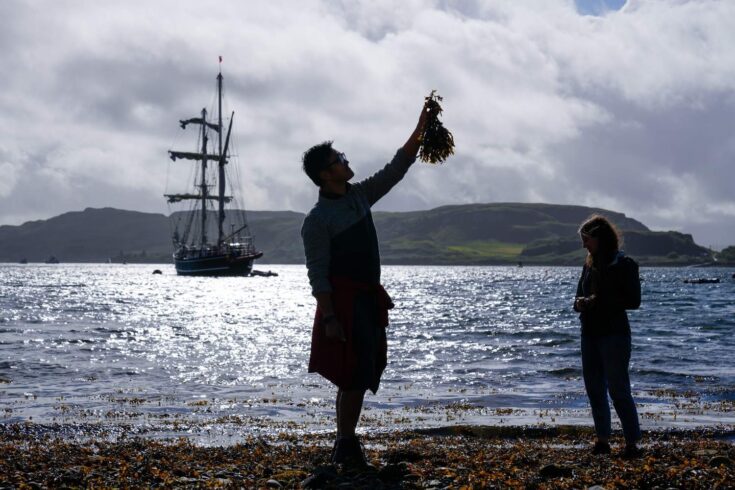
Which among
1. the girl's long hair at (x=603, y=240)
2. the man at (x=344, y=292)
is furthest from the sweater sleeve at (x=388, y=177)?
the girl's long hair at (x=603, y=240)

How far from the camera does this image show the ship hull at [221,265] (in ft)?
420

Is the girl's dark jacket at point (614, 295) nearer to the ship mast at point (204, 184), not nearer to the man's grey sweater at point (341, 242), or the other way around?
the man's grey sweater at point (341, 242)

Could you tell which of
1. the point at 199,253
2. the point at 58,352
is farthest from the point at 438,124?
the point at 199,253

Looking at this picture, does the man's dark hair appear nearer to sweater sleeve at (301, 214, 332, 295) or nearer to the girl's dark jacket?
sweater sleeve at (301, 214, 332, 295)

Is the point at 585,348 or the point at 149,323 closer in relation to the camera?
the point at 585,348

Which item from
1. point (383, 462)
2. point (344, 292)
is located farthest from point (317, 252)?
point (383, 462)

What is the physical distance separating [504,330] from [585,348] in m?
27.6

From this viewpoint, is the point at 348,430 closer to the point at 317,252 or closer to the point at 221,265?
the point at 317,252

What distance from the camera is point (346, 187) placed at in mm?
7223

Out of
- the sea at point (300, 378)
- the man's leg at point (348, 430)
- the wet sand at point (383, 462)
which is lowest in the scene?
the sea at point (300, 378)

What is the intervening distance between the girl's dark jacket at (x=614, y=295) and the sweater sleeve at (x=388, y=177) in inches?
90.7

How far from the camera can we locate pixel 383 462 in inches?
306

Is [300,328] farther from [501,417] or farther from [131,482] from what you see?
[131,482]

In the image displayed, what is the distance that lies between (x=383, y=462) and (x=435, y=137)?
3101mm
